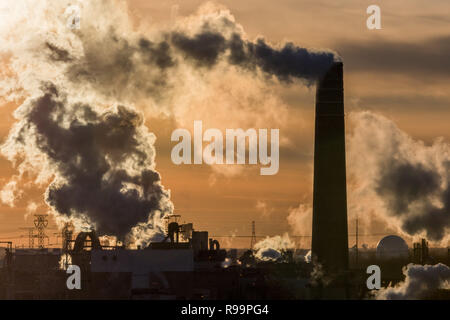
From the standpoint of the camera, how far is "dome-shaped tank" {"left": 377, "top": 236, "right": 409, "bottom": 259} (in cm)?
14125

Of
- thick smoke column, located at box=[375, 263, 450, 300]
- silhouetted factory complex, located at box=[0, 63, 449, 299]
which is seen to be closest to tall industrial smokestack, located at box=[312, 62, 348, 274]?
silhouetted factory complex, located at box=[0, 63, 449, 299]

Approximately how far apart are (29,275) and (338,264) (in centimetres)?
4585

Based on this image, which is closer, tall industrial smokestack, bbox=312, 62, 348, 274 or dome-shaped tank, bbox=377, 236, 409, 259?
tall industrial smokestack, bbox=312, 62, 348, 274

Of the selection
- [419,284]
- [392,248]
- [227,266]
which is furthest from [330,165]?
[392,248]

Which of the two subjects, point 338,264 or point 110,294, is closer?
point 338,264

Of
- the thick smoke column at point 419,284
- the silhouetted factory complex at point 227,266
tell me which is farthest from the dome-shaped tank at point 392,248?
the thick smoke column at point 419,284

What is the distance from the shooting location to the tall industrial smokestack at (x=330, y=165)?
94.3 m

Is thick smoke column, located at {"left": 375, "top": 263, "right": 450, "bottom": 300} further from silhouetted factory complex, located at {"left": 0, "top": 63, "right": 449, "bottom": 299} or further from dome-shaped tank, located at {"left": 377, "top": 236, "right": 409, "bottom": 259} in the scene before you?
dome-shaped tank, located at {"left": 377, "top": 236, "right": 409, "bottom": 259}

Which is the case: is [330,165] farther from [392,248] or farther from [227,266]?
[392,248]

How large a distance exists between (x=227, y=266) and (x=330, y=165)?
965 inches

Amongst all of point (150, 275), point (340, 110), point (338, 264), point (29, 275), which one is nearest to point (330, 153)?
point (340, 110)

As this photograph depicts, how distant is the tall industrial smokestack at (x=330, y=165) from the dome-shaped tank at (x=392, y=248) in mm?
48043
